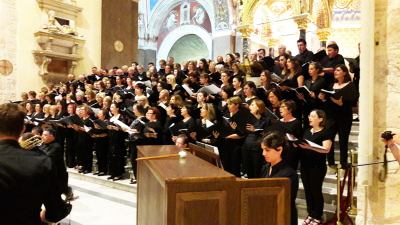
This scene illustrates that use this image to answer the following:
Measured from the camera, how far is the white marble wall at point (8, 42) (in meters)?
11.8

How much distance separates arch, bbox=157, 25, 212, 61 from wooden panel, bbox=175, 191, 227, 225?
17155 millimetres

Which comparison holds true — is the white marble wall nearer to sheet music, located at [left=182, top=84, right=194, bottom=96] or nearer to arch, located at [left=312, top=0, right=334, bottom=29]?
sheet music, located at [left=182, top=84, right=194, bottom=96]

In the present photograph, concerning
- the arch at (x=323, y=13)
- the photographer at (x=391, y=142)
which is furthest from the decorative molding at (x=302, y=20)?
the photographer at (x=391, y=142)

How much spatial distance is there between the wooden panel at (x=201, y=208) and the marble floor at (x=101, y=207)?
9.44 ft

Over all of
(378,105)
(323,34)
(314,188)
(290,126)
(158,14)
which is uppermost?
(158,14)

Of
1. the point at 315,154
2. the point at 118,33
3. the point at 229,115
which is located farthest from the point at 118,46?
the point at 315,154

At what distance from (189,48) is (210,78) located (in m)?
13.6

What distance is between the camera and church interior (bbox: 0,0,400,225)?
2.30 meters

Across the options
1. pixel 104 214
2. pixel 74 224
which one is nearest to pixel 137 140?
pixel 104 214

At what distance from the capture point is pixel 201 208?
6.77 feet

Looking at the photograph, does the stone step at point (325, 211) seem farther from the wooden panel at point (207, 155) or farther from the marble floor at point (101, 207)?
the marble floor at point (101, 207)

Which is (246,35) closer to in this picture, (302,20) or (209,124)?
(302,20)

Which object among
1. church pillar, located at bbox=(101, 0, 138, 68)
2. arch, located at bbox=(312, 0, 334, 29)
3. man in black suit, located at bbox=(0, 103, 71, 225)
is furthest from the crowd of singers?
church pillar, located at bbox=(101, 0, 138, 68)

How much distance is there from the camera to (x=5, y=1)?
11.8 metres
